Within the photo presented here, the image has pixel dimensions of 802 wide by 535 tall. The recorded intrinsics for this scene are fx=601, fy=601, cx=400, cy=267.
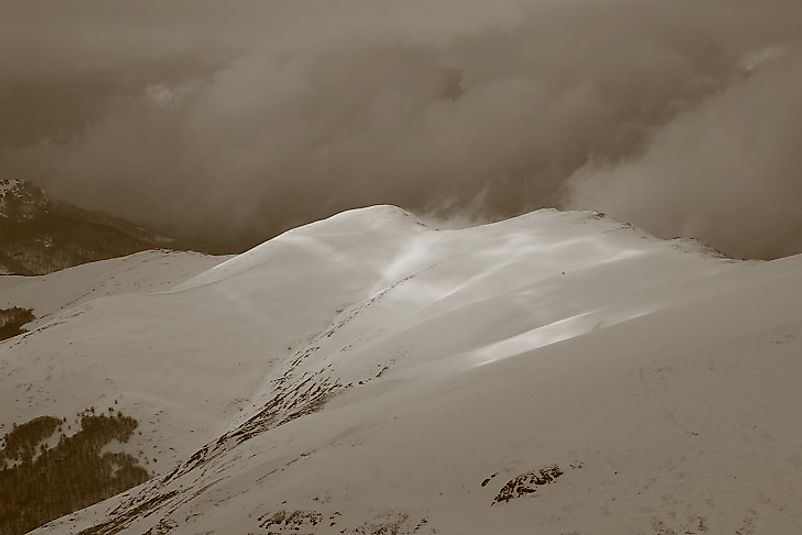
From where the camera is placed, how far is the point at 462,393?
2566 cm

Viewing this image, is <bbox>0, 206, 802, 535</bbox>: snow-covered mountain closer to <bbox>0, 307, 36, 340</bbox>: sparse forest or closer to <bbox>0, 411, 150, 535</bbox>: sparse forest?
<bbox>0, 411, 150, 535</bbox>: sparse forest

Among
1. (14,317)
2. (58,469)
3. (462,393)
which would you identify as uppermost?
(14,317)

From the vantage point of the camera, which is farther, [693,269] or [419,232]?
[419,232]

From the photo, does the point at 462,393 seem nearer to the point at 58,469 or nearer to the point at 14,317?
the point at 58,469

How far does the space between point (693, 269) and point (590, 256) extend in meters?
11.1

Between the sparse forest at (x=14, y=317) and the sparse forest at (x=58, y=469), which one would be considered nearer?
the sparse forest at (x=58, y=469)

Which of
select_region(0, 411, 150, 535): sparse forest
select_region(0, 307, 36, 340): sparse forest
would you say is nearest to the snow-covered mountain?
select_region(0, 411, 150, 535): sparse forest

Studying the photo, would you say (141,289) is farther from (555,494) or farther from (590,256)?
(555,494)

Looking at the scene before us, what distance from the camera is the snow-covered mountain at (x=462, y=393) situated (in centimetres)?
1585

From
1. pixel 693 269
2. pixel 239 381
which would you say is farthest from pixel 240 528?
pixel 693 269

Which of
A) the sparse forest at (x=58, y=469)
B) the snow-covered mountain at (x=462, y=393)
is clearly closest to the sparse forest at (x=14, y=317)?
the snow-covered mountain at (x=462, y=393)

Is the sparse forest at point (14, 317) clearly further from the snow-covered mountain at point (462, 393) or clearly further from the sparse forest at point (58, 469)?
the sparse forest at point (58, 469)

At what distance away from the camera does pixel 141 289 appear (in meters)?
138

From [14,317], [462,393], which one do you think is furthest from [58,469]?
Result: [14,317]
